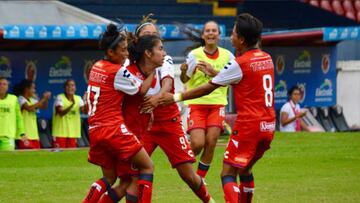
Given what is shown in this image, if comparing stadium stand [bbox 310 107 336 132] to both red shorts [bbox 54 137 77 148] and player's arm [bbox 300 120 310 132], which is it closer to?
player's arm [bbox 300 120 310 132]

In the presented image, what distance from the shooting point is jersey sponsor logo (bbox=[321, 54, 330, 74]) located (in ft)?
93.8

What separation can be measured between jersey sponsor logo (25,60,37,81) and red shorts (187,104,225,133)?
346 inches

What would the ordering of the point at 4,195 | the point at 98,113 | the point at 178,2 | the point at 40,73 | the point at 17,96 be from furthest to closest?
the point at 178,2 → the point at 40,73 → the point at 17,96 → the point at 4,195 → the point at 98,113

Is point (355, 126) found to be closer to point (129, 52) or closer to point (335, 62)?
point (335, 62)

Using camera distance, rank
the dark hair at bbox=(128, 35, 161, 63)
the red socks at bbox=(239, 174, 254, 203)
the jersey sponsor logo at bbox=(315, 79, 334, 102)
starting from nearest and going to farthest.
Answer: the dark hair at bbox=(128, 35, 161, 63) < the red socks at bbox=(239, 174, 254, 203) < the jersey sponsor logo at bbox=(315, 79, 334, 102)

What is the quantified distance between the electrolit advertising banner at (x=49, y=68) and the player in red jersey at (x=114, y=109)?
39.0ft

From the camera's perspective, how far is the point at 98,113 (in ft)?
36.6

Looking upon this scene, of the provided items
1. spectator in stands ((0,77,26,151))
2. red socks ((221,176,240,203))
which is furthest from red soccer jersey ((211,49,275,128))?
spectator in stands ((0,77,26,151))

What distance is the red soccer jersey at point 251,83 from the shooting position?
11.2 metres

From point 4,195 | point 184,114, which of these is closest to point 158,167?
point 4,195

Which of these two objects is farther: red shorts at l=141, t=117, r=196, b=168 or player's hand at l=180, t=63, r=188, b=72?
player's hand at l=180, t=63, r=188, b=72

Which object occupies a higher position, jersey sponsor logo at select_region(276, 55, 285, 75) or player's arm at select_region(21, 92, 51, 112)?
player's arm at select_region(21, 92, 51, 112)

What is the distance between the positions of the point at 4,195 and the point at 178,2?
16.9 m

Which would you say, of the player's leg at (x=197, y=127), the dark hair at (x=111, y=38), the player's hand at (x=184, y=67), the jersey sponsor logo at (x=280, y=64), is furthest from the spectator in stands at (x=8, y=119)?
the dark hair at (x=111, y=38)
